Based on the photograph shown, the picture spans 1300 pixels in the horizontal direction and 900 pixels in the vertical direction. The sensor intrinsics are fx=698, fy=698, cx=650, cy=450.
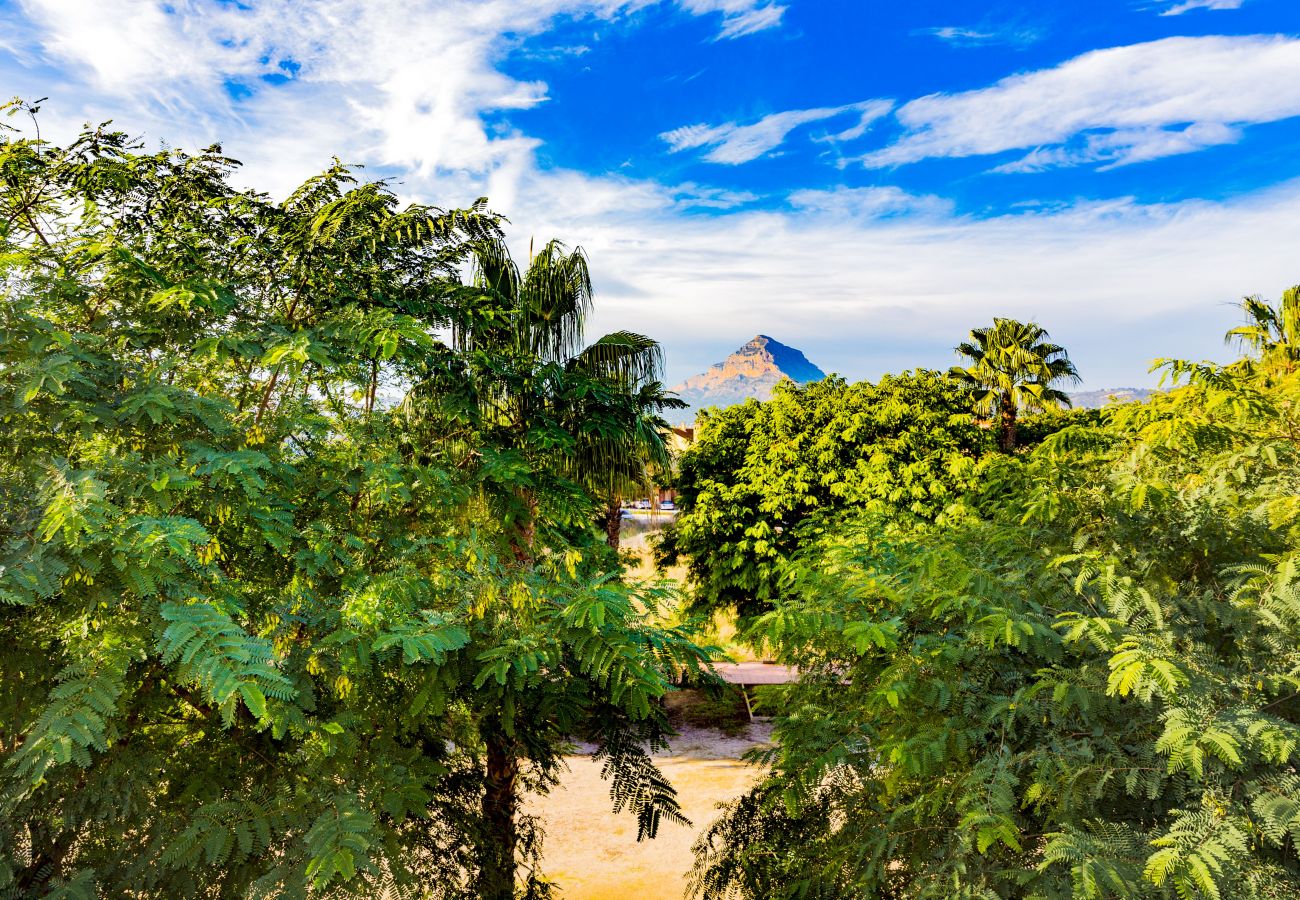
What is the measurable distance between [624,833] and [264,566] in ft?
32.5

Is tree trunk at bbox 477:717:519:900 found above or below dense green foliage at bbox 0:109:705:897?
below

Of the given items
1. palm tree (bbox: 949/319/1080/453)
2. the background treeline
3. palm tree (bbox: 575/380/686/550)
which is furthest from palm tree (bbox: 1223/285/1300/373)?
palm tree (bbox: 949/319/1080/453)

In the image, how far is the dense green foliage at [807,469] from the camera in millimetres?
15234

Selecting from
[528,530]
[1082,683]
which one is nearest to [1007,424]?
[528,530]

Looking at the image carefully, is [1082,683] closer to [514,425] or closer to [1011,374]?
[514,425]

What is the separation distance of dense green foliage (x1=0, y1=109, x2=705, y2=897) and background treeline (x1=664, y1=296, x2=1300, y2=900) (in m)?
1.54

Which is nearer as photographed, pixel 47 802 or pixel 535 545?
pixel 47 802

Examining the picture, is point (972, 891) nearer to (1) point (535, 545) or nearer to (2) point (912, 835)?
(2) point (912, 835)

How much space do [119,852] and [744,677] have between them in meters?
21.1

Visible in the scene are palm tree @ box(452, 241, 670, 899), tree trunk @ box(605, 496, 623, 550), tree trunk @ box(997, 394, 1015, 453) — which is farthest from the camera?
tree trunk @ box(997, 394, 1015, 453)

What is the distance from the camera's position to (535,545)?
20.4 feet

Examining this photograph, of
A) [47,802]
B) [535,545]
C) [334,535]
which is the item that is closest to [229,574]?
[334,535]

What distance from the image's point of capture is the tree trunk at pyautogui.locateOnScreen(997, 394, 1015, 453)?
19.5 meters

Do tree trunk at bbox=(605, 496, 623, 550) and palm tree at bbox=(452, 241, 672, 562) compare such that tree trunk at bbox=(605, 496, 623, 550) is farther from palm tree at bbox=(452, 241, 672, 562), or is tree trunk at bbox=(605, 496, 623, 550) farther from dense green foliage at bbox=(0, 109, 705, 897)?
dense green foliage at bbox=(0, 109, 705, 897)
